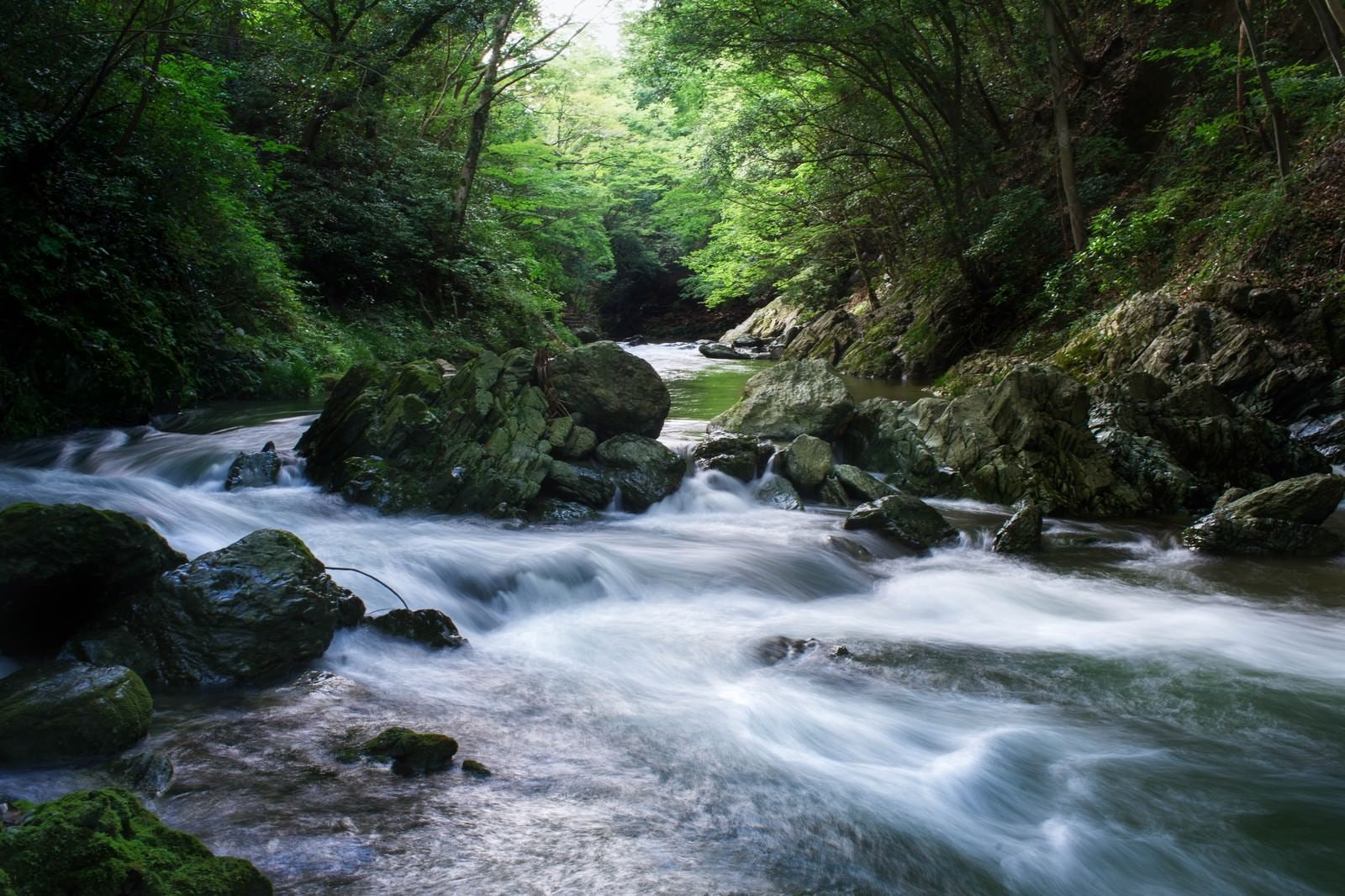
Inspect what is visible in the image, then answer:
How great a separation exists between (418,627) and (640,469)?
425 cm

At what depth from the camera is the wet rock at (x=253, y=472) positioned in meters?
8.43

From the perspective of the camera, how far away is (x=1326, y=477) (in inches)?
296

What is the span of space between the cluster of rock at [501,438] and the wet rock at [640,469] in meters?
0.01

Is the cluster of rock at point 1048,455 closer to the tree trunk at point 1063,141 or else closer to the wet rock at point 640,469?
the wet rock at point 640,469

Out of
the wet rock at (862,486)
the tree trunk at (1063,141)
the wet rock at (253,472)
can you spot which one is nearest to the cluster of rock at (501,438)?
the wet rock at (253,472)

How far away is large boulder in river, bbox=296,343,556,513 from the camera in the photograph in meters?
8.26

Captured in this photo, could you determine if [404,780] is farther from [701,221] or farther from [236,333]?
[701,221]

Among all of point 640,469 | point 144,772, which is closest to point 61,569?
point 144,772

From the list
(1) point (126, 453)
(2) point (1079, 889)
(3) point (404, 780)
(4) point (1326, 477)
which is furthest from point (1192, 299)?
(1) point (126, 453)

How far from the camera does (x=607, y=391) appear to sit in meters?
9.75

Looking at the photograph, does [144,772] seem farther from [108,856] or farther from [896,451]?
[896,451]

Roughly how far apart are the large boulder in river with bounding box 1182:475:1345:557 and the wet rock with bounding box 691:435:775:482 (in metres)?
4.37

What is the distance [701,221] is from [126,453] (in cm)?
2886

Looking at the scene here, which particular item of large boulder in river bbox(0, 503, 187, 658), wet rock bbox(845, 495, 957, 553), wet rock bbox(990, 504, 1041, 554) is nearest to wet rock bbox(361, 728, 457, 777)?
large boulder in river bbox(0, 503, 187, 658)
